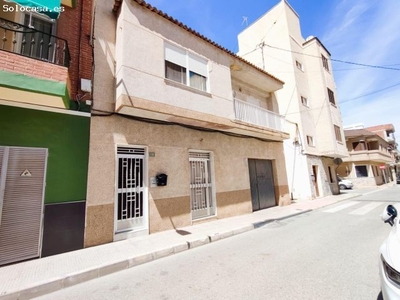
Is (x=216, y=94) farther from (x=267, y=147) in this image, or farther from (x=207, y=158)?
(x=267, y=147)

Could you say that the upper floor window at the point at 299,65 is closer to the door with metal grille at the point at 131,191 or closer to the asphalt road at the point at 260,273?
the asphalt road at the point at 260,273

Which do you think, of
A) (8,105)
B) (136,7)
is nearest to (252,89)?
(136,7)

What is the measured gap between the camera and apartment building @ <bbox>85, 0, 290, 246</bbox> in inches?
237

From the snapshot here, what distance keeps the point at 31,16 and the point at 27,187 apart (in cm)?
459

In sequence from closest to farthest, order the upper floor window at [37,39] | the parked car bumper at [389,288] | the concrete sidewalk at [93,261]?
1. the parked car bumper at [389,288]
2. the concrete sidewalk at [93,261]
3. the upper floor window at [37,39]

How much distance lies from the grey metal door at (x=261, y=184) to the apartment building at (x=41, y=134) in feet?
25.7

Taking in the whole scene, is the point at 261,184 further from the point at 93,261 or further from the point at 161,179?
the point at 93,261

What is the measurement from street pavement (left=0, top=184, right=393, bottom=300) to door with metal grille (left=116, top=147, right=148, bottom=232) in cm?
58

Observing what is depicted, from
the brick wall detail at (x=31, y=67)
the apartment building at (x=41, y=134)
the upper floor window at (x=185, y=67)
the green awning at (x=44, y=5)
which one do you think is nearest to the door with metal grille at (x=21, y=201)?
the apartment building at (x=41, y=134)

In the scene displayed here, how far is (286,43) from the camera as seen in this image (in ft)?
52.1

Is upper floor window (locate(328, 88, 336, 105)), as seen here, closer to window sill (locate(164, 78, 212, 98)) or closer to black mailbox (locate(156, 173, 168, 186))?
window sill (locate(164, 78, 212, 98))

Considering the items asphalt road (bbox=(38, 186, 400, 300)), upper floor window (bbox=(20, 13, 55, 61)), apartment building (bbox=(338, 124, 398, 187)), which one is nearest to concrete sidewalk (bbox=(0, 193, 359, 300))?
asphalt road (bbox=(38, 186, 400, 300))

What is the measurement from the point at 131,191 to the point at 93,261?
234 cm

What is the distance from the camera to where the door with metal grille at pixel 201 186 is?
322 inches
